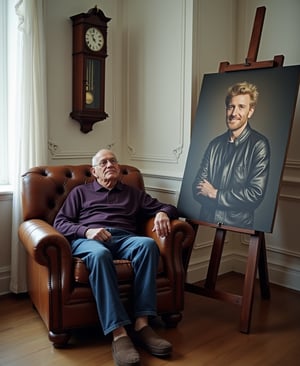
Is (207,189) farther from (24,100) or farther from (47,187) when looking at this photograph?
(24,100)

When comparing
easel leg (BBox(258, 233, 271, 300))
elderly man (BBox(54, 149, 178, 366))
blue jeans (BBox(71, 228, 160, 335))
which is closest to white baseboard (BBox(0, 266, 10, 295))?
elderly man (BBox(54, 149, 178, 366))

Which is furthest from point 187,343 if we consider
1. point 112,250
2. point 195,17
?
point 195,17

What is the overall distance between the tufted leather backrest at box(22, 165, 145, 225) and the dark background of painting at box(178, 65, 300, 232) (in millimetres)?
719

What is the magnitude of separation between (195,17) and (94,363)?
240 cm

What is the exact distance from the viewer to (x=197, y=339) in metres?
2.57

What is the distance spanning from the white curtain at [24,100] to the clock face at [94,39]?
37cm

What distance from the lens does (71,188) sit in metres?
3.03

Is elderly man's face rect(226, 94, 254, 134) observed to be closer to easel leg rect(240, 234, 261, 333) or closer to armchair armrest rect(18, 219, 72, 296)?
easel leg rect(240, 234, 261, 333)

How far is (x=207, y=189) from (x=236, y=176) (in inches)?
8.6

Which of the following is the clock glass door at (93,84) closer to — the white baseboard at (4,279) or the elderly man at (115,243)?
the elderly man at (115,243)

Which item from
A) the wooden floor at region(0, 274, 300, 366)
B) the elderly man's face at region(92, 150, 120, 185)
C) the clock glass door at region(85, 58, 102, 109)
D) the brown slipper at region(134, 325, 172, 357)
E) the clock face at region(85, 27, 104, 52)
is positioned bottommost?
the wooden floor at region(0, 274, 300, 366)

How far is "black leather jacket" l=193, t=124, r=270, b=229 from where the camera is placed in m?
2.72

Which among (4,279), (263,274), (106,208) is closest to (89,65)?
(106,208)

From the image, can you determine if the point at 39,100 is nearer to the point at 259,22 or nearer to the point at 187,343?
the point at 259,22
